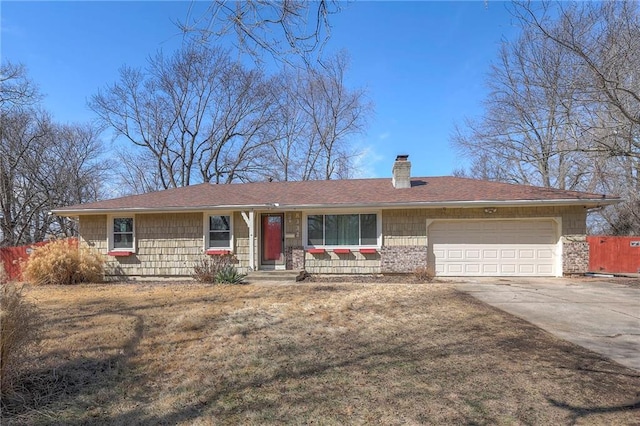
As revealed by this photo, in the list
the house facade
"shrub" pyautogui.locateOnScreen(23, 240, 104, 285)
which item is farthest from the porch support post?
"shrub" pyautogui.locateOnScreen(23, 240, 104, 285)

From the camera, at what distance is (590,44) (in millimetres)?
9773

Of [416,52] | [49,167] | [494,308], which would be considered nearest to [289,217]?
[416,52]

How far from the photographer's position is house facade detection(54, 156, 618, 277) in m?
11.5

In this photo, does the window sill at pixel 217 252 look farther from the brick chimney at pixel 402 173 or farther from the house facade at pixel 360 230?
the brick chimney at pixel 402 173

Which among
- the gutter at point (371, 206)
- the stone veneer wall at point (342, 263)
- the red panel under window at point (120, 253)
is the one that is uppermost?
the gutter at point (371, 206)

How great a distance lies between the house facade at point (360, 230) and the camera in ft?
37.9

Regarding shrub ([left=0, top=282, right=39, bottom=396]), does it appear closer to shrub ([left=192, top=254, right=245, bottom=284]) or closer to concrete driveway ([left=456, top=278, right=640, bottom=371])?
concrete driveway ([left=456, top=278, right=640, bottom=371])

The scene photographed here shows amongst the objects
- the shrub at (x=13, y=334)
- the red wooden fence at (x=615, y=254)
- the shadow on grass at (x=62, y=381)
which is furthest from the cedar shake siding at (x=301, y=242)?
the shrub at (x=13, y=334)

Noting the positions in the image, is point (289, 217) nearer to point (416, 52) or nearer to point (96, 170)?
point (416, 52)

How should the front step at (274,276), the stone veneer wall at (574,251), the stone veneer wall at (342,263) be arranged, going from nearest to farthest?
the front step at (274,276) < the stone veneer wall at (574,251) < the stone veneer wall at (342,263)

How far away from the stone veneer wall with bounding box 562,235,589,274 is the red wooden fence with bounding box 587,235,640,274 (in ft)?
14.8

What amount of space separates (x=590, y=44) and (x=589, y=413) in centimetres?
1049

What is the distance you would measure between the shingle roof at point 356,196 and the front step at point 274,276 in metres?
2.15

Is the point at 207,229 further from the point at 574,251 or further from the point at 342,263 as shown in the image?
the point at 574,251
